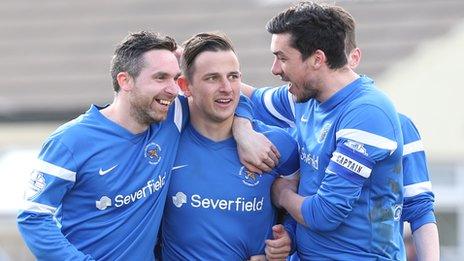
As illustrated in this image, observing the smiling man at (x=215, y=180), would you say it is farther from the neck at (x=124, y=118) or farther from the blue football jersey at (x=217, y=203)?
the neck at (x=124, y=118)

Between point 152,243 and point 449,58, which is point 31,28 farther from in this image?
point 152,243

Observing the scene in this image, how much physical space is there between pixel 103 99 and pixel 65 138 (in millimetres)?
9841

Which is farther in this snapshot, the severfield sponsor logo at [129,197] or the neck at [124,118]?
the neck at [124,118]

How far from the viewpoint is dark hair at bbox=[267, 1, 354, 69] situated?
5832 mm

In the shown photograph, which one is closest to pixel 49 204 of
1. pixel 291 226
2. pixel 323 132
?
pixel 291 226

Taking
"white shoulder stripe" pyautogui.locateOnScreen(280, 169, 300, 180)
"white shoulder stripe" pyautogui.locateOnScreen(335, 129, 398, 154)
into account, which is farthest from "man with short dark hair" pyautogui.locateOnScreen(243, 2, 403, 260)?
"white shoulder stripe" pyautogui.locateOnScreen(280, 169, 300, 180)

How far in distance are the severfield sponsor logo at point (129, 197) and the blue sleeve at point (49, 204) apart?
197 millimetres

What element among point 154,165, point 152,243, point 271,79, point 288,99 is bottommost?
point 152,243

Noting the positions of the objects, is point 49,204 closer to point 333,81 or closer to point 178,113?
point 178,113

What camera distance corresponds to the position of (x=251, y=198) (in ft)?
20.0

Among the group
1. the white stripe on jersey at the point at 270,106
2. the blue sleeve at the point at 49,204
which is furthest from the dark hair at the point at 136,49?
the white stripe on jersey at the point at 270,106

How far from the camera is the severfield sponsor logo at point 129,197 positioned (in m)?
5.94

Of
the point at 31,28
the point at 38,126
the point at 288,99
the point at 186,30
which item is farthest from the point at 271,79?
the point at 288,99

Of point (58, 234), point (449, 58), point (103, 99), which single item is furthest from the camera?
point (103, 99)
